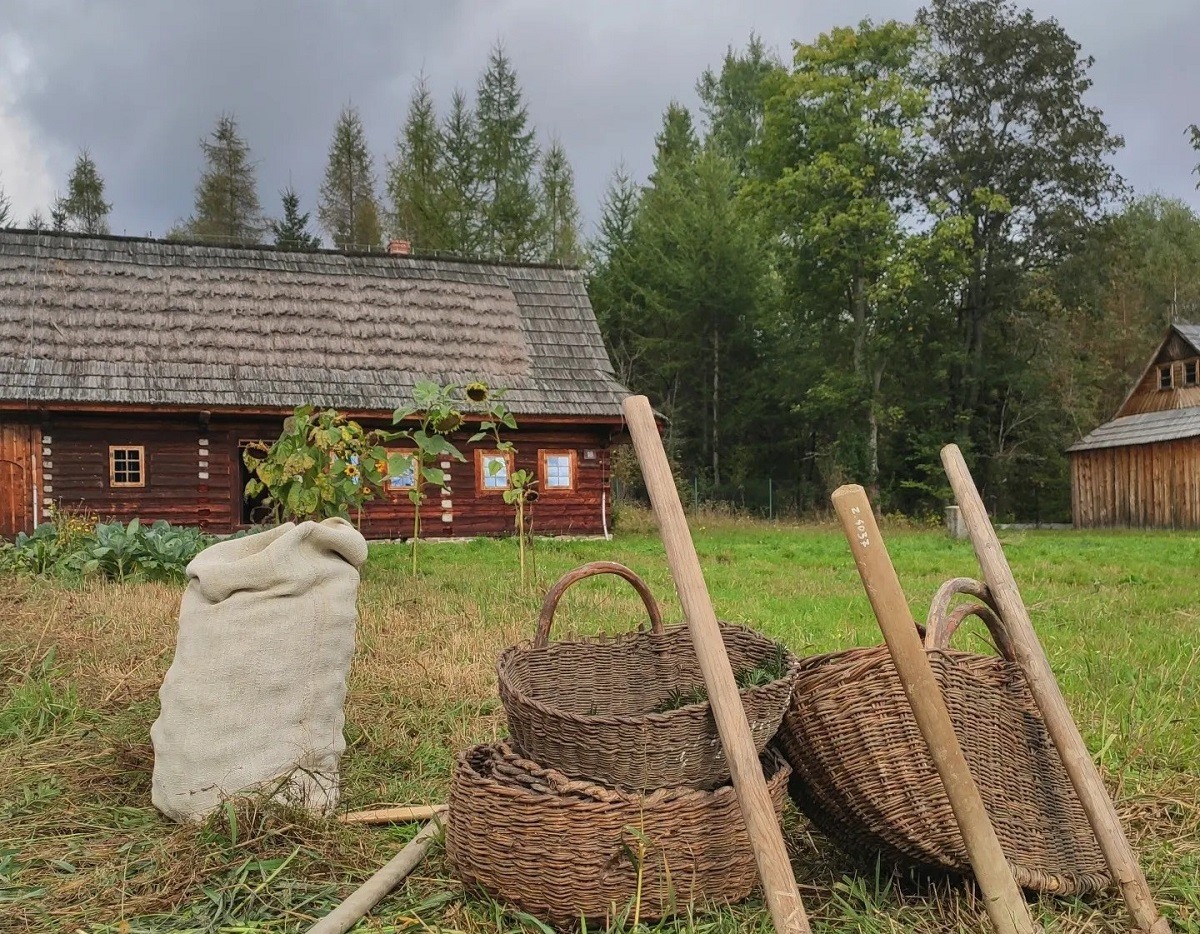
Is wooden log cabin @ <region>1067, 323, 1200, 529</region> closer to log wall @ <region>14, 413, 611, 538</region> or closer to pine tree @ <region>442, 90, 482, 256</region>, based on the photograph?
log wall @ <region>14, 413, 611, 538</region>

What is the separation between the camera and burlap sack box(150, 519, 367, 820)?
3123mm

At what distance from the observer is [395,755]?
377 centimetres

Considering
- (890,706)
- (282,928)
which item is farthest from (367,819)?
(890,706)

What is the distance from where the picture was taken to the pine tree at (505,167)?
30.5 meters

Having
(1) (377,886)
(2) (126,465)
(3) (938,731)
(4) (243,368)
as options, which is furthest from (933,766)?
(2) (126,465)

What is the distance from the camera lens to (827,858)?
9.12ft

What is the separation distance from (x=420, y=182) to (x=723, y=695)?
1247 inches

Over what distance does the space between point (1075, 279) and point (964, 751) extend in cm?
2623

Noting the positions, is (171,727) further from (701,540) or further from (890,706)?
(701,540)

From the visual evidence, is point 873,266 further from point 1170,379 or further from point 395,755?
point 395,755

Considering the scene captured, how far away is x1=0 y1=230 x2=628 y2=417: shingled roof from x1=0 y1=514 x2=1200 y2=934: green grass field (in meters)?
8.60

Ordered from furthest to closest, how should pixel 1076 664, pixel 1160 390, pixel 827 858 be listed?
pixel 1160 390
pixel 1076 664
pixel 827 858

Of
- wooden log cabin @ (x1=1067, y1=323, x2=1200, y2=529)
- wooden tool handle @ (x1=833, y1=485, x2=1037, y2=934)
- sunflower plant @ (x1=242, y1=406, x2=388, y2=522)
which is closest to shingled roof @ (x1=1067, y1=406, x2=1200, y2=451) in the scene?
wooden log cabin @ (x1=1067, y1=323, x2=1200, y2=529)

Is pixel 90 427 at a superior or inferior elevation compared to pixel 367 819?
superior
